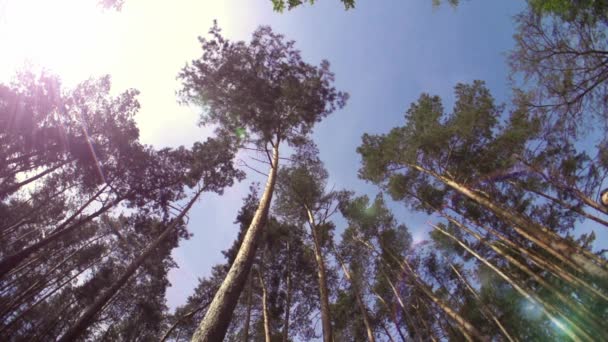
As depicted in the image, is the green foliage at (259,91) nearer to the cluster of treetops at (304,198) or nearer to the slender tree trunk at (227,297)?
the cluster of treetops at (304,198)

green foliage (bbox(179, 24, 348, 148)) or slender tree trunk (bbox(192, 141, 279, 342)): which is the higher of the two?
green foliage (bbox(179, 24, 348, 148))

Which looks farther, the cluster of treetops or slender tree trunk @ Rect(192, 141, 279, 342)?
the cluster of treetops

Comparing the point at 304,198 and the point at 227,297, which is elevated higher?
the point at 304,198

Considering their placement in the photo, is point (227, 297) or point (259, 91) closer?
point (227, 297)

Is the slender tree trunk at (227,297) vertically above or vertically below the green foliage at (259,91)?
below

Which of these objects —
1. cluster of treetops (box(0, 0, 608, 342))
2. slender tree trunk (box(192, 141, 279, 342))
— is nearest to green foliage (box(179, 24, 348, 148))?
cluster of treetops (box(0, 0, 608, 342))

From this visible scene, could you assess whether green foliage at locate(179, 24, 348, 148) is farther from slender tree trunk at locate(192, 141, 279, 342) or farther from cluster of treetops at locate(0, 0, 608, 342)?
slender tree trunk at locate(192, 141, 279, 342)

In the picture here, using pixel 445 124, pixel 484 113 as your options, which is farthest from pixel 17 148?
pixel 484 113

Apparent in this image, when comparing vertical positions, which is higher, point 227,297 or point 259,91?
point 259,91

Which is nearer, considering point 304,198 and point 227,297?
point 227,297

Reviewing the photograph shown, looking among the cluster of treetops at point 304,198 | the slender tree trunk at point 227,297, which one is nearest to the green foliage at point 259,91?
the cluster of treetops at point 304,198

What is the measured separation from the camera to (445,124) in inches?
447

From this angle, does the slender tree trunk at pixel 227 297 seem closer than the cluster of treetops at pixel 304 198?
Yes

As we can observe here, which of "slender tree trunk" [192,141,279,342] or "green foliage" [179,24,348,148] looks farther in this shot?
"green foliage" [179,24,348,148]
